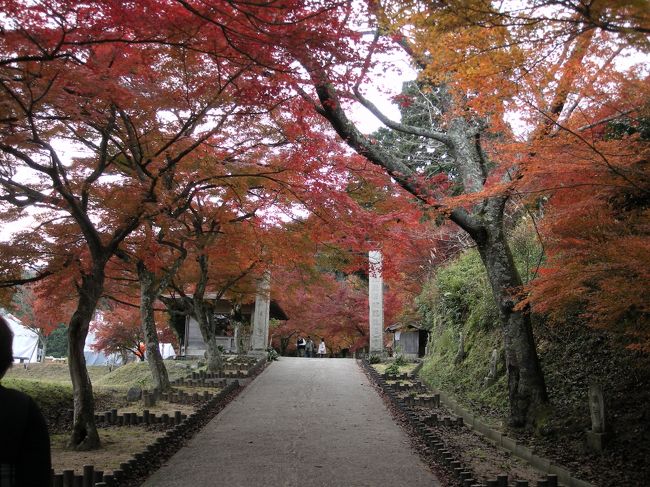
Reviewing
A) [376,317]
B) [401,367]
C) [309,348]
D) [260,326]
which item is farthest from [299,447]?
[309,348]

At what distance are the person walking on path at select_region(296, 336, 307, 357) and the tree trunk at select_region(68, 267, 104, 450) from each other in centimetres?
2777

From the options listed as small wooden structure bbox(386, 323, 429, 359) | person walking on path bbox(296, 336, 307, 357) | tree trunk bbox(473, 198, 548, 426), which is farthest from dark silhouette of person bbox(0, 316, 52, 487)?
person walking on path bbox(296, 336, 307, 357)

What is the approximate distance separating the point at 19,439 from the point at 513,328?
26.4 feet

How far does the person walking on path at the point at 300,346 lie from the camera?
35375 millimetres

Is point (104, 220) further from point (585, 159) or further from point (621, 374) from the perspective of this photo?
point (621, 374)

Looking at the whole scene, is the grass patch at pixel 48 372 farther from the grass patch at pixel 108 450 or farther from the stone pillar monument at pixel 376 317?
the grass patch at pixel 108 450

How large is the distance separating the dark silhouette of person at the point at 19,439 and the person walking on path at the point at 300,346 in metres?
33.8

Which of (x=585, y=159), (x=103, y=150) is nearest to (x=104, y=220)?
(x=103, y=150)

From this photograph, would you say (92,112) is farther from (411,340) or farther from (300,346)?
(300,346)

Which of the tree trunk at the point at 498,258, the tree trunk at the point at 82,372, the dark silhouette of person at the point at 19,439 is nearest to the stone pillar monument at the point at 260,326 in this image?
the tree trunk at the point at 498,258

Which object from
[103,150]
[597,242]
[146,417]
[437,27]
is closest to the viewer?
[437,27]

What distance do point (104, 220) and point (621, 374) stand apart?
354 inches

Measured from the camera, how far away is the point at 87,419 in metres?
7.69

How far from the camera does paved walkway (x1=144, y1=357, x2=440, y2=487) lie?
603 centimetres
